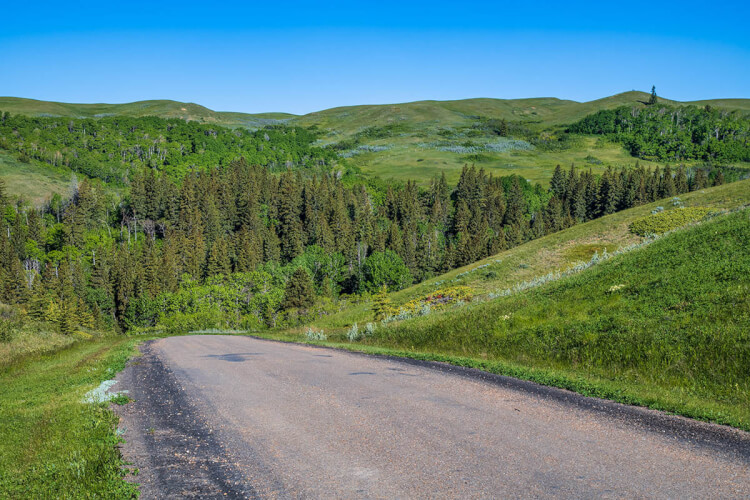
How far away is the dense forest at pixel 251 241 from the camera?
97.6 metres

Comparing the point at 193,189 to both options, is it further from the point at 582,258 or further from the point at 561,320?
the point at 561,320

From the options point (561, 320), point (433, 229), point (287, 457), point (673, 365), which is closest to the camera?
point (287, 457)

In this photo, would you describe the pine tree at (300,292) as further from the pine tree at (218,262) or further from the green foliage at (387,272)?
the pine tree at (218,262)

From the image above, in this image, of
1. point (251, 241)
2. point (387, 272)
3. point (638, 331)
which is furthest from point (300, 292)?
point (638, 331)

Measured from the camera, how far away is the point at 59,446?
7.53 metres

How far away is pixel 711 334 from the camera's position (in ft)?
38.9

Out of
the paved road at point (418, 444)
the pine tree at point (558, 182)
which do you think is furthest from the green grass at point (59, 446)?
the pine tree at point (558, 182)

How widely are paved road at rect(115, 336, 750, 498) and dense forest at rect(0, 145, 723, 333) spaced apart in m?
61.6

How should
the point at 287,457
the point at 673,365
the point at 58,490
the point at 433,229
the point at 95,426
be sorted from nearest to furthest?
the point at 58,490
the point at 287,457
the point at 95,426
the point at 673,365
the point at 433,229

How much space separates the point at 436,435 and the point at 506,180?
623ft

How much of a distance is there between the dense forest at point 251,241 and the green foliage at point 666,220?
45658mm

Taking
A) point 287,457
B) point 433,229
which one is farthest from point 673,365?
point 433,229

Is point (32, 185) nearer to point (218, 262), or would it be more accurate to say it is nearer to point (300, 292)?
point (218, 262)

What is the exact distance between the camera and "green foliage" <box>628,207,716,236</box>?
38219mm
